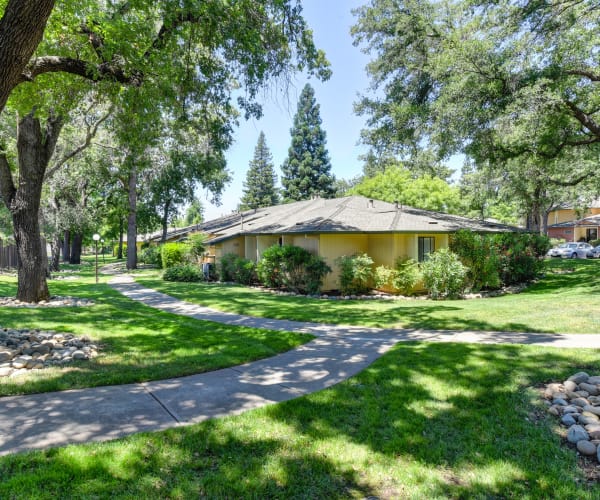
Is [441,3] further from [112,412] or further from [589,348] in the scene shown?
[112,412]

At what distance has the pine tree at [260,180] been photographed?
2131 inches

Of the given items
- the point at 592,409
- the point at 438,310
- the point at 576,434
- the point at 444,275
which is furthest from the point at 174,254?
the point at 576,434

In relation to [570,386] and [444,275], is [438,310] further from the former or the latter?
[570,386]

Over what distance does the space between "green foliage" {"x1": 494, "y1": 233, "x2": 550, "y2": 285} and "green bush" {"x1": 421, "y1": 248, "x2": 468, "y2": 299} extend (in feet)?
8.63

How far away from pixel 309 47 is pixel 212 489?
7.50 m

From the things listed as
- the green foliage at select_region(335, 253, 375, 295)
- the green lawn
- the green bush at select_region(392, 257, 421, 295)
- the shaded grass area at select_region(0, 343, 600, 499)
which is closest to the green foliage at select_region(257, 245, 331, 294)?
the green foliage at select_region(335, 253, 375, 295)

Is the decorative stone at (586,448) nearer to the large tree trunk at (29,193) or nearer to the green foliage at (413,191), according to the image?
the large tree trunk at (29,193)

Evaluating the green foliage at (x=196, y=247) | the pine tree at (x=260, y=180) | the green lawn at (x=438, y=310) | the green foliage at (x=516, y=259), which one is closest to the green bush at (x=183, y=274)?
the green foliage at (x=196, y=247)

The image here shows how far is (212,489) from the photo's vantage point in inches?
113

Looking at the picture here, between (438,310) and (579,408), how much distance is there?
21.6ft

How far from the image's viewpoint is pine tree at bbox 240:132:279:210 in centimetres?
5412

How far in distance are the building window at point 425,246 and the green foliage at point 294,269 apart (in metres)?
3.75

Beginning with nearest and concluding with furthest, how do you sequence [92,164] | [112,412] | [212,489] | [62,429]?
[212,489] → [62,429] → [112,412] → [92,164]

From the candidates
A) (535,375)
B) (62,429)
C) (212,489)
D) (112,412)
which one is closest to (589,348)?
(535,375)
